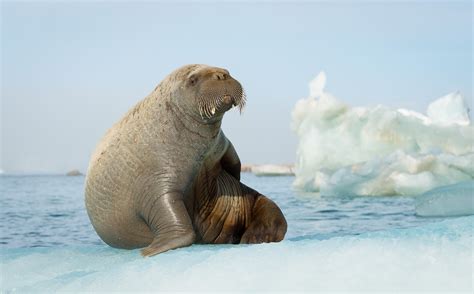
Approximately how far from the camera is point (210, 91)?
493 centimetres

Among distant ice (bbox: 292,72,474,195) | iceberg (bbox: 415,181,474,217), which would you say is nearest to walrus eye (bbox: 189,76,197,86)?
iceberg (bbox: 415,181,474,217)

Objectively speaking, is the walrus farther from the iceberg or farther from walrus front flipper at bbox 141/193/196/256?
the iceberg

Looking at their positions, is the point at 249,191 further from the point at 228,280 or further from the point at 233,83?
the point at 228,280

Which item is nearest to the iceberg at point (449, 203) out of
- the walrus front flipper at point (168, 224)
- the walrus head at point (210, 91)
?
the walrus head at point (210, 91)

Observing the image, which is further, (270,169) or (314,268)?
(270,169)

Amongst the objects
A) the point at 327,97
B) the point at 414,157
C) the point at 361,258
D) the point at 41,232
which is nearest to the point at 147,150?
the point at 361,258

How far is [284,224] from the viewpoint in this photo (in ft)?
17.9

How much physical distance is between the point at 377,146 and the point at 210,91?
49.2 ft

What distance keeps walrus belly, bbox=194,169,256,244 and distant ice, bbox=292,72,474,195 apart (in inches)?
433

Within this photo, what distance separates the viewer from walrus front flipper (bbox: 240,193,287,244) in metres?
5.36

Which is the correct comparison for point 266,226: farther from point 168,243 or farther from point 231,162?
point 168,243

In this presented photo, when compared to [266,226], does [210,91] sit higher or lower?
higher

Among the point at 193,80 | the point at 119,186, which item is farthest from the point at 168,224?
the point at 193,80

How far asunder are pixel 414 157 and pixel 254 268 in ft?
44.1
